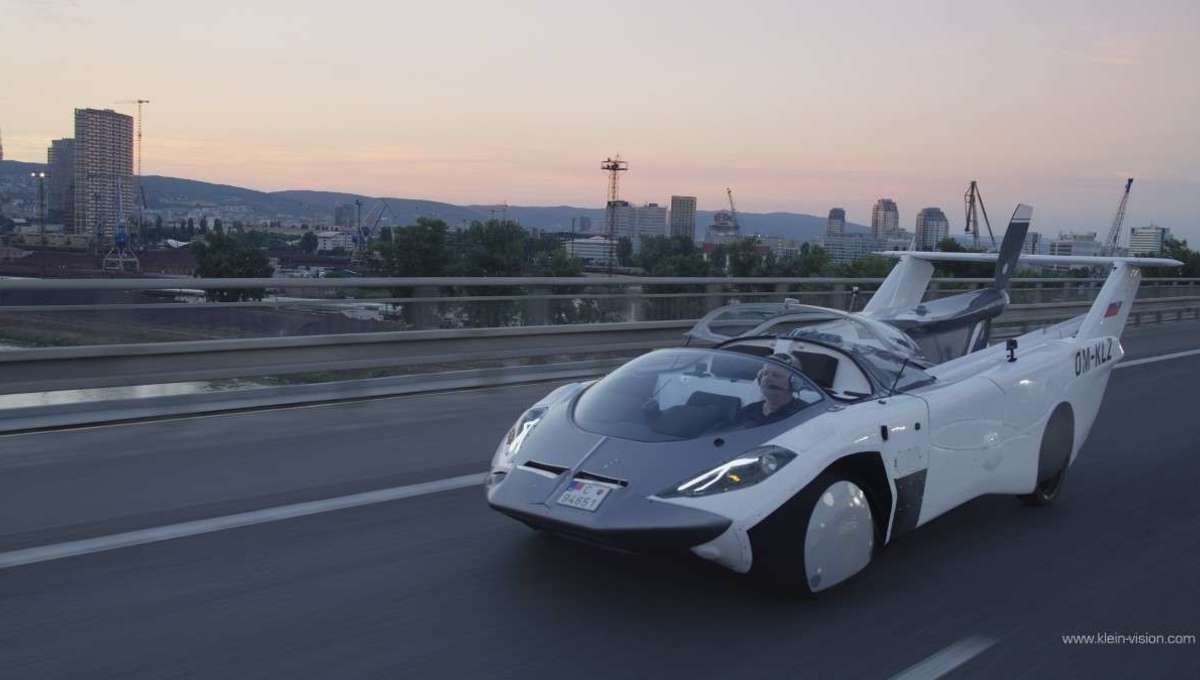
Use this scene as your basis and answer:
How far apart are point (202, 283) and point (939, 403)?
654cm

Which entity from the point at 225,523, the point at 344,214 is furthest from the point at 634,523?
the point at 344,214

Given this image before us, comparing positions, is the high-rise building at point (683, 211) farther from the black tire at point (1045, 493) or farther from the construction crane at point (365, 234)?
the black tire at point (1045, 493)

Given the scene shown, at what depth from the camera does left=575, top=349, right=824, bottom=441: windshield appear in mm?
5348

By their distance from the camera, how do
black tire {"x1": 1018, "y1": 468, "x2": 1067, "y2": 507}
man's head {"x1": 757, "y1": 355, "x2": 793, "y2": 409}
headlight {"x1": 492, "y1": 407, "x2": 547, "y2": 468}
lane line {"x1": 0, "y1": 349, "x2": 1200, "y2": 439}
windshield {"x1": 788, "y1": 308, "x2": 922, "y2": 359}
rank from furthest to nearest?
lane line {"x1": 0, "y1": 349, "x2": 1200, "y2": 439}, black tire {"x1": 1018, "y1": 468, "x2": 1067, "y2": 507}, windshield {"x1": 788, "y1": 308, "x2": 922, "y2": 359}, headlight {"x1": 492, "y1": 407, "x2": 547, "y2": 468}, man's head {"x1": 757, "y1": 355, "x2": 793, "y2": 409}

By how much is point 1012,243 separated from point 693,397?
25.5 ft

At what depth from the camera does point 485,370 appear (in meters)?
12.4

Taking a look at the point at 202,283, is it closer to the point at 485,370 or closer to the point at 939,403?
the point at 485,370

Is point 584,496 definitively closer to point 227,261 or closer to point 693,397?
point 693,397

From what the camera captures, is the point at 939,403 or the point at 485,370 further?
the point at 485,370

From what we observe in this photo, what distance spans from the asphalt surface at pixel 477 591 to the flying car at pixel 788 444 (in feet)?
1.13

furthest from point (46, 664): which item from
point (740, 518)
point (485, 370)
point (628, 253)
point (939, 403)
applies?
point (628, 253)

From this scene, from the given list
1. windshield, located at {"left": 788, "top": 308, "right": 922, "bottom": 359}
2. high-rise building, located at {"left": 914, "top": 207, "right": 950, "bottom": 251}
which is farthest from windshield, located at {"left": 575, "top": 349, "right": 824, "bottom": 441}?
high-rise building, located at {"left": 914, "top": 207, "right": 950, "bottom": 251}

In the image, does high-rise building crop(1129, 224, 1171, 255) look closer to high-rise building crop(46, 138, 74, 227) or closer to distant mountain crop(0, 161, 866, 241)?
distant mountain crop(0, 161, 866, 241)

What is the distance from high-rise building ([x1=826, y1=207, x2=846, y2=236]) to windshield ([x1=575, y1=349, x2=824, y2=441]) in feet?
113
